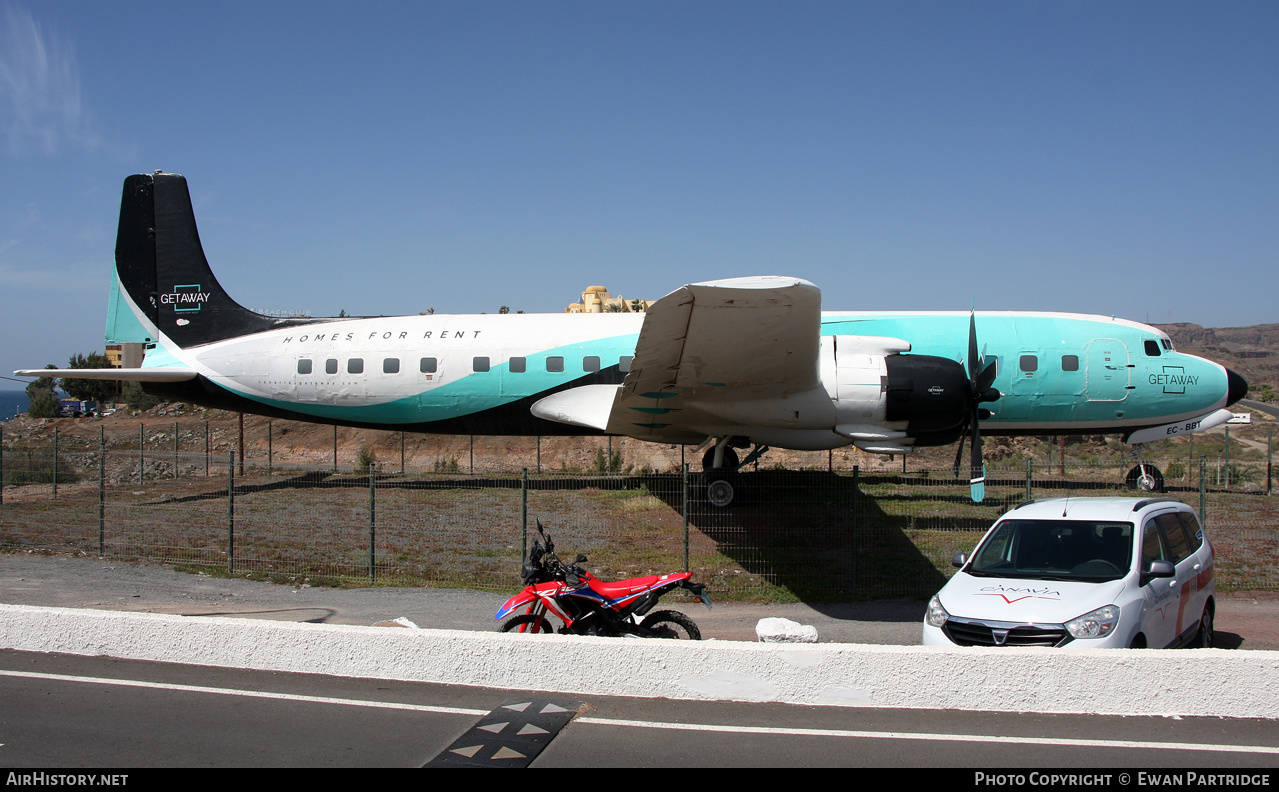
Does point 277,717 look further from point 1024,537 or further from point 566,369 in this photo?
point 566,369

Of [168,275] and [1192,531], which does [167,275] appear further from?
[1192,531]

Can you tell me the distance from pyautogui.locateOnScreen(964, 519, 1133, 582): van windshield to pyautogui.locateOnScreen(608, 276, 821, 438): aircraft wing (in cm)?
333

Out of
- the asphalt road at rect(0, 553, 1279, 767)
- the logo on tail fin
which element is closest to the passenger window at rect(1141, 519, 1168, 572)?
the asphalt road at rect(0, 553, 1279, 767)

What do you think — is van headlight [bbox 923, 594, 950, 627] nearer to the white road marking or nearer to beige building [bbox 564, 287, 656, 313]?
the white road marking

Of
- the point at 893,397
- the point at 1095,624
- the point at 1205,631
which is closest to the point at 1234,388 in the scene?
the point at 893,397

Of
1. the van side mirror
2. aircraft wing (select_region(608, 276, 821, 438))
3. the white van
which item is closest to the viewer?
the white van

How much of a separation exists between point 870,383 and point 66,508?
1812cm

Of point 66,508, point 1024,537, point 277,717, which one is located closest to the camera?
point 277,717

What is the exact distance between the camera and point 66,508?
1812 centimetres

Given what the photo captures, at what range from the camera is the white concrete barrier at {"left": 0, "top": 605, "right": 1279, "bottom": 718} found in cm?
549

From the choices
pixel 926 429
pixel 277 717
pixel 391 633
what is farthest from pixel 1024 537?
pixel 277 717

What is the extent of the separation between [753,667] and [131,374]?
17.3 meters

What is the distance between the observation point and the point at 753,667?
588 centimetres

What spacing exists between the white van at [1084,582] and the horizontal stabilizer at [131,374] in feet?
56.8
